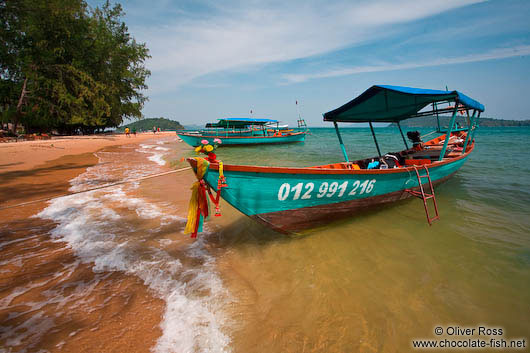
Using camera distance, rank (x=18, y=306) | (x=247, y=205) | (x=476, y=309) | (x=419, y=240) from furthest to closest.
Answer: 1. (x=419, y=240)
2. (x=247, y=205)
3. (x=476, y=309)
4. (x=18, y=306)

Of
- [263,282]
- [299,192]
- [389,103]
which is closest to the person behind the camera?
[263,282]

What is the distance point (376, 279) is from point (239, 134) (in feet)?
77.1

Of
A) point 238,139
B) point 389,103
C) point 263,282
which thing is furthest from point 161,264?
point 238,139

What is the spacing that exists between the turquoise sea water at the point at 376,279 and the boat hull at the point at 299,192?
1.58 feet

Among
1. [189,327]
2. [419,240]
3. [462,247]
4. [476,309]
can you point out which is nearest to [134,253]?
[189,327]

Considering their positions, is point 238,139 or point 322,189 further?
point 238,139

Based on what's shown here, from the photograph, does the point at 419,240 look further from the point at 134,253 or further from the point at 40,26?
the point at 40,26

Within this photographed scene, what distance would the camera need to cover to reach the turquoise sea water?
232 cm

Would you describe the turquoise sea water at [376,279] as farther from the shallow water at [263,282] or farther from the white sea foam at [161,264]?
the white sea foam at [161,264]

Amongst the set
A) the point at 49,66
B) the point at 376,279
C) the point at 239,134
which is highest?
the point at 49,66

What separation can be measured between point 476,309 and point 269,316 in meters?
2.50

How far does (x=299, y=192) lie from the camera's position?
3611 mm

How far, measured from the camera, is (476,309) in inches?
103

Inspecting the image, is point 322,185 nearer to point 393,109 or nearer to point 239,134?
point 393,109
